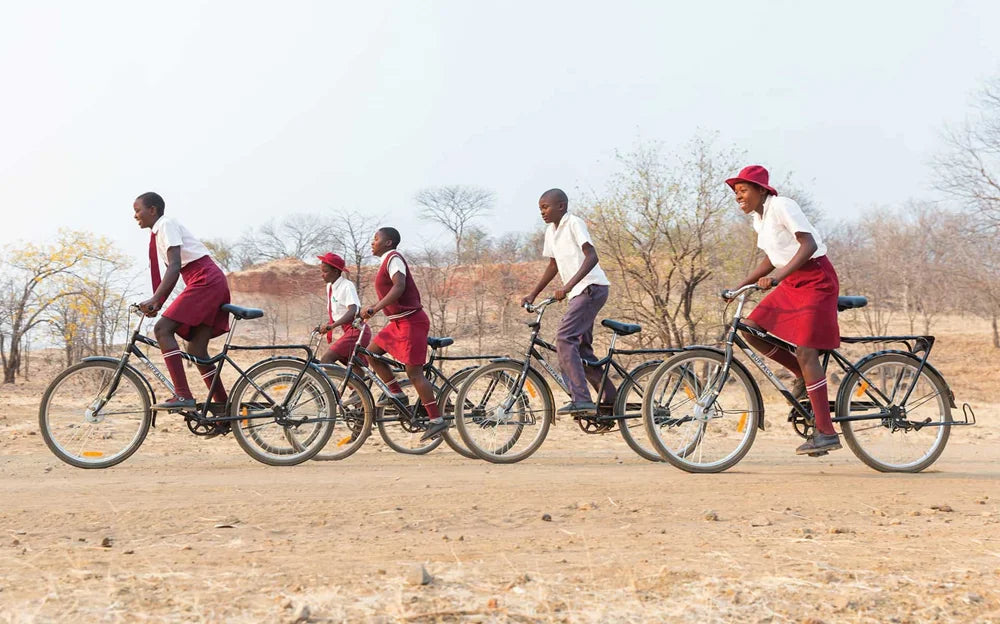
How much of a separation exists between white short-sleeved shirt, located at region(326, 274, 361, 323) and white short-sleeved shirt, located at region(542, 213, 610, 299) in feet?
7.70

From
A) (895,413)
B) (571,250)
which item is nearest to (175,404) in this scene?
(571,250)

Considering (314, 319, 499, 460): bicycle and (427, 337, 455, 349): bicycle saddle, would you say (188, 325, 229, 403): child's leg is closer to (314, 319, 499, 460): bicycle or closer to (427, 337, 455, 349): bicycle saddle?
(314, 319, 499, 460): bicycle

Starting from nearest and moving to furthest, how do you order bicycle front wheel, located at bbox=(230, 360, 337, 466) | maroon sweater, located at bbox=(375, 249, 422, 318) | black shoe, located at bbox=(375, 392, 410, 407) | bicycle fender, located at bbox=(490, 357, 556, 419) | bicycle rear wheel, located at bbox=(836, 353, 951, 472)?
bicycle rear wheel, located at bbox=(836, 353, 951, 472), bicycle front wheel, located at bbox=(230, 360, 337, 466), bicycle fender, located at bbox=(490, 357, 556, 419), maroon sweater, located at bbox=(375, 249, 422, 318), black shoe, located at bbox=(375, 392, 410, 407)

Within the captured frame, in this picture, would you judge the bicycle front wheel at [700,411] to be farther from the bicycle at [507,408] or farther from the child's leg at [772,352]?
the bicycle at [507,408]

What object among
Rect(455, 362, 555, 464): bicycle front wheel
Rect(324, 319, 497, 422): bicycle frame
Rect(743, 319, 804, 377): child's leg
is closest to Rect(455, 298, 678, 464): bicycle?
Rect(455, 362, 555, 464): bicycle front wheel

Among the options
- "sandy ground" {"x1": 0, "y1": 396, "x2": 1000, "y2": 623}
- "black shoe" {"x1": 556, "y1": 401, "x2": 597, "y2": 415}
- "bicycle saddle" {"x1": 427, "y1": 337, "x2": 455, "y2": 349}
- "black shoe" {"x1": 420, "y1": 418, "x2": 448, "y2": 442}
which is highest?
"bicycle saddle" {"x1": 427, "y1": 337, "x2": 455, "y2": 349}

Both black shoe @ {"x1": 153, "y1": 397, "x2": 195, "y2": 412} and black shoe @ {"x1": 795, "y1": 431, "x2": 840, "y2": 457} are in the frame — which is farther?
black shoe @ {"x1": 153, "y1": 397, "x2": 195, "y2": 412}

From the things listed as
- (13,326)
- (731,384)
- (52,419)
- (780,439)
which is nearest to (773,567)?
(731,384)

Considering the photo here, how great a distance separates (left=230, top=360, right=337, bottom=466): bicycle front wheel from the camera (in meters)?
7.06

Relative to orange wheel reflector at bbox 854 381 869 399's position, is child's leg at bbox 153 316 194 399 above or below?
above

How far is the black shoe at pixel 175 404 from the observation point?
6852 millimetres

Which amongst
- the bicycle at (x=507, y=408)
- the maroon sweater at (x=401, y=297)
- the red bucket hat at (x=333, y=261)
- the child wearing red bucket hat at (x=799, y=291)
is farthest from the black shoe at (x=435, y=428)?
A: the child wearing red bucket hat at (x=799, y=291)

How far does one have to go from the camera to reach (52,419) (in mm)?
7020

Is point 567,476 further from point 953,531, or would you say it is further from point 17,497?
point 17,497
